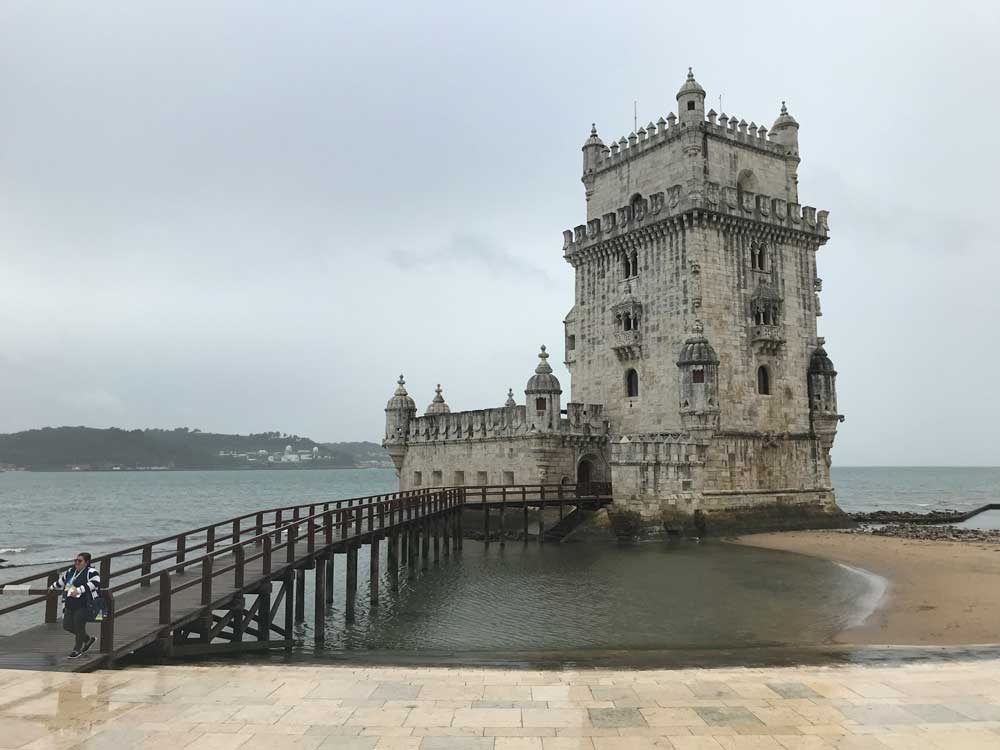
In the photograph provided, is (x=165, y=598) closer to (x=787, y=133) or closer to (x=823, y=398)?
(x=823, y=398)

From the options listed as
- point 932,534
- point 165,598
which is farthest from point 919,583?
point 165,598

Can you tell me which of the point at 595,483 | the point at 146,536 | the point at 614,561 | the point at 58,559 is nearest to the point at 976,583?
the point at 614,561

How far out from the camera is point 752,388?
111ft

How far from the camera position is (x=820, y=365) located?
35.8 meters

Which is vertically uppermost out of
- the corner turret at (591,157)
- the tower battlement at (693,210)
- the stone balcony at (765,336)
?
the corner turret at (591,157)

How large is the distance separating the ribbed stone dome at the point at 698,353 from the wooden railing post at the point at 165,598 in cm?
2425

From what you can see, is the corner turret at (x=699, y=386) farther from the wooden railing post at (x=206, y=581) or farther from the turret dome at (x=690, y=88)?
the wooden railing post at (x=206, y=581)

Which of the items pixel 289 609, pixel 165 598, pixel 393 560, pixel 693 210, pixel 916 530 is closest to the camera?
pixel 165 598

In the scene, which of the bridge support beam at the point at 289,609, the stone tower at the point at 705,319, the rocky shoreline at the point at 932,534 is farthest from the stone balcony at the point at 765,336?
the bridge support beam at the point at 289,609

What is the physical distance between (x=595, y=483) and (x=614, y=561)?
8.31 meters

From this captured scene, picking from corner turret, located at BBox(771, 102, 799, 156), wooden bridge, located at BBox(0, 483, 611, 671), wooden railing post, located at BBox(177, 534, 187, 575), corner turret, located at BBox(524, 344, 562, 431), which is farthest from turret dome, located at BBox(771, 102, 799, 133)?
wooden railing post, located at BBox(177, 534, 187, 575)

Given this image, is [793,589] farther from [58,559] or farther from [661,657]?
[58,559]

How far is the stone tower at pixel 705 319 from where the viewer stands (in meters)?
31.5

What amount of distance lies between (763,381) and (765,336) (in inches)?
89.7
